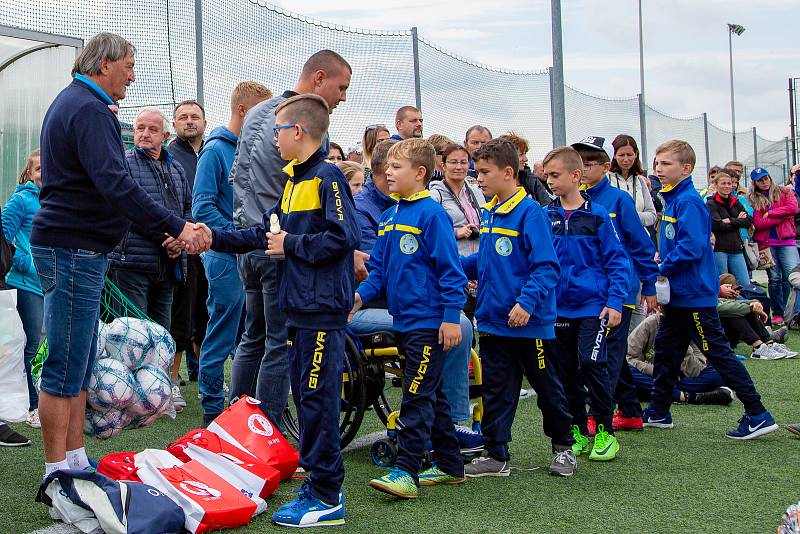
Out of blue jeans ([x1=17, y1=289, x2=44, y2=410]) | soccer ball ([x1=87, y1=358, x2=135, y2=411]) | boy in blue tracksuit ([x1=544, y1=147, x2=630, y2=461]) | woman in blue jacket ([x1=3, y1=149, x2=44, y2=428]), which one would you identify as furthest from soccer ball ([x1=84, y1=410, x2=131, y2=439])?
boy in blue tracksuit ([x1=544, y1=147, x2=630, y2=461])

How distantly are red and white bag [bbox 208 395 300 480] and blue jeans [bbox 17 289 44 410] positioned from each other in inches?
88.6

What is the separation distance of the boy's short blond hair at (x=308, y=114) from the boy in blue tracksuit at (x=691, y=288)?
2611 millimetres

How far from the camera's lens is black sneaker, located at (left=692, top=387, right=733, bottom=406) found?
6.70 m

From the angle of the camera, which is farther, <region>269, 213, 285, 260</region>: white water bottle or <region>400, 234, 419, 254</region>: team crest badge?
<region>400, 234, 419, 254</region>: team crest badge

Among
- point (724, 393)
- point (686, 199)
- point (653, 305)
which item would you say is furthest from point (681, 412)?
point (686, 199)

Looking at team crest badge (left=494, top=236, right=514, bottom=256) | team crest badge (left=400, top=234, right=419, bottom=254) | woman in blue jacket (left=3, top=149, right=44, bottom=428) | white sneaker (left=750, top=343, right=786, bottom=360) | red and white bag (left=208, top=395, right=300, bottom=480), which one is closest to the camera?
red and white bag (left=208, top=395, right=300, bottom=480)

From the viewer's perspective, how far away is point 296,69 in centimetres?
845

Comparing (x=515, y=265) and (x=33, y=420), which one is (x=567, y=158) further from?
(x=33, y=420)

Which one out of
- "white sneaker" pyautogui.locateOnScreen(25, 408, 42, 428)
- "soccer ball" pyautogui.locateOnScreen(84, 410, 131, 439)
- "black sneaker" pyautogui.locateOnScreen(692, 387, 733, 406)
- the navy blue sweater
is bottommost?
"black sneaker" pyautogui.locateOnScreen(692, 387, 733, 406)

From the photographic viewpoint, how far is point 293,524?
3750 mm

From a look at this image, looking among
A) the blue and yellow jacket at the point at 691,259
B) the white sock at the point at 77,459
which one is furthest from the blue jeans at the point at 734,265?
the white sock at the point at 77,459

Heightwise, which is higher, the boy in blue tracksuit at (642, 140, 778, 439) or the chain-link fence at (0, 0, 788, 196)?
the chain-link fence at (0, 0, 788, 196)

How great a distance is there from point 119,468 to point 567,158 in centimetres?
290

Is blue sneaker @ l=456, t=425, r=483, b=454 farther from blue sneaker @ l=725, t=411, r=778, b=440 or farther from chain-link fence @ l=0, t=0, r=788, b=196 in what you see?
chain-link fence @ l=0, t=0, r=788, b=196
